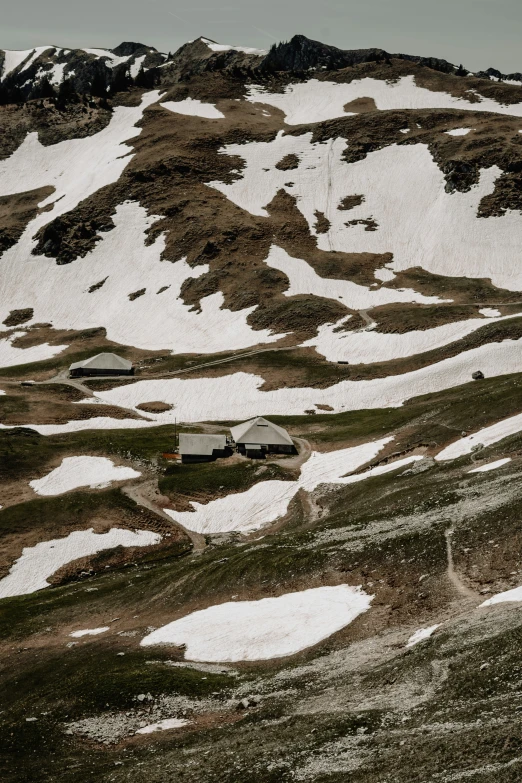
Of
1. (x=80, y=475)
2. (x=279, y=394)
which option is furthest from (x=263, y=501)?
(x=279, y=394)

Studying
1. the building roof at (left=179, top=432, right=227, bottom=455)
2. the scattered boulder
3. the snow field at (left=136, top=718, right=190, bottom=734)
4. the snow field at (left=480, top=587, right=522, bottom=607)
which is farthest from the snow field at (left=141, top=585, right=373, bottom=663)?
the scattered boulder

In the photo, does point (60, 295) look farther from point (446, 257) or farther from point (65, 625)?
point (65, 625)

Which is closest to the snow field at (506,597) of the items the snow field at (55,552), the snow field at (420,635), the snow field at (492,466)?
Result: the snow field at (420,635)

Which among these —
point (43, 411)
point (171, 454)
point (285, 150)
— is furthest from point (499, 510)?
point (285, 150)

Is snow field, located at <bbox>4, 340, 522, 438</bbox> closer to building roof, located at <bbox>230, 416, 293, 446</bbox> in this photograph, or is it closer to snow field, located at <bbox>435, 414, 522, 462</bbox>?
building roof, located at <bbox>230, 416, 293, 446</bbox>

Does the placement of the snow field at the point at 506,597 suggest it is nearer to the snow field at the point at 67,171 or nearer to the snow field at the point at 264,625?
the snow field at the point at 264,625

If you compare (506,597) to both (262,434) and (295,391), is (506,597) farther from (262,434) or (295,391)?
(295,391)
